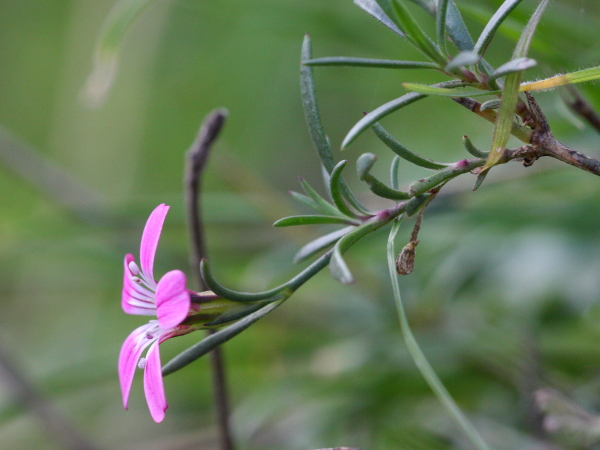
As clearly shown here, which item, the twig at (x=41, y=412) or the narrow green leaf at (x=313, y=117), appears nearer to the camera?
the narrow green leaf at (x=313, y=117)

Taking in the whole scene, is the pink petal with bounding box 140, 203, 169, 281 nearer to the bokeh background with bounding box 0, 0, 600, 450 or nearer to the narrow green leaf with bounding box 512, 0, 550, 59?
the narrow green leaf with bounding box 512, 0, 550, 59

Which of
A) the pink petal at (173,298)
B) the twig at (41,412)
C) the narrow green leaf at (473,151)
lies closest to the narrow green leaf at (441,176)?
the narrow green leaf at (473,151)

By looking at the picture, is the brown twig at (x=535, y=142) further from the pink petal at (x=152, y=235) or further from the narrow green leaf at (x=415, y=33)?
the pink petal at (x=152, y=235)

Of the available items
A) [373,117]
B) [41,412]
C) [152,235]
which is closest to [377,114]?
[373,117]

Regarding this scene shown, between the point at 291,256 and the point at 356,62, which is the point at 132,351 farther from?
the point at 291,256

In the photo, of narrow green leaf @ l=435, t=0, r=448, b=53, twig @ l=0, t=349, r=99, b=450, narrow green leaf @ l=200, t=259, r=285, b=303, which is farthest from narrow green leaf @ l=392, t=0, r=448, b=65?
twig @ l=0, t=349, r=99, b=450

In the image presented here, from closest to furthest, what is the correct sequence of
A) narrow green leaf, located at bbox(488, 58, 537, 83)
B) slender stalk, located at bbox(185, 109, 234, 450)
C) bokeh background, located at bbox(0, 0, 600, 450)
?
narrow green leaf, located at bbox(488, 58, 537, 83)
slender stalk, located at bbox(185, 109, 234, 450)
bokeh background, located at bbox(0, 0, 600, 450)

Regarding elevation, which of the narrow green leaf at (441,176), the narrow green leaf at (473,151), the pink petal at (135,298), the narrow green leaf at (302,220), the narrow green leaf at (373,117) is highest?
the narrow green leaf at (373,117)
